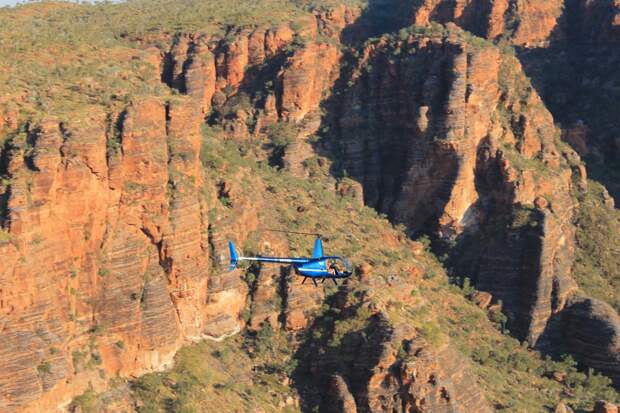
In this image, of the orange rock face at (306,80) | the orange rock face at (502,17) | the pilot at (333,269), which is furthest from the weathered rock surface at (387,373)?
the orange rock face at (502,17)

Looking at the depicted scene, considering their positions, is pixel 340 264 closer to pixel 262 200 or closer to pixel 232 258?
pixel 262 200

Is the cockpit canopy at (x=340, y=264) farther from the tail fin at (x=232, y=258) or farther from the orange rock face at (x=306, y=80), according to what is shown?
the orange rock face at (x=306, y=80)

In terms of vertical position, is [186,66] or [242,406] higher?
[186,66]

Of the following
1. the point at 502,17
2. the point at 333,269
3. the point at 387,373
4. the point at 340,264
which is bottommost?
the point at 387,373

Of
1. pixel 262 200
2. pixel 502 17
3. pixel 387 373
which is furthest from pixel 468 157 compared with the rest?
pixel 502 17

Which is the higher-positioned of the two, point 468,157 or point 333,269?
point 468,157

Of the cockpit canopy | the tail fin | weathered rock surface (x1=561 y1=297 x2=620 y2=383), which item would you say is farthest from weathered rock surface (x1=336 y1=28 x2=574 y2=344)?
the tail fin

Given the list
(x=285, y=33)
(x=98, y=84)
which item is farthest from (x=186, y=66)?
(x=98, y=84)

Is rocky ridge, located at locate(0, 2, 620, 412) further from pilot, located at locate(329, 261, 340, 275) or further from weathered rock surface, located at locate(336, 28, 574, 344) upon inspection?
pilot, located at locate(329, 261, 340, 275)

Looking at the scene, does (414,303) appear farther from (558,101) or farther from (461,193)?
(558,101)

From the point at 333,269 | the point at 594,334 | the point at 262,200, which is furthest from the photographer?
the point at 594,334

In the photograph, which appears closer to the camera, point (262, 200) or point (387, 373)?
point (387, 373)
